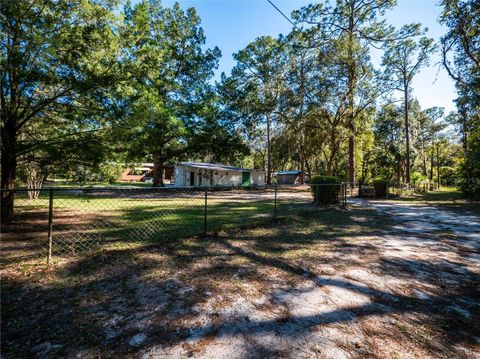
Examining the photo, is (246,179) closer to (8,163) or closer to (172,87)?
(172,87)

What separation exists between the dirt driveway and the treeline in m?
4.25

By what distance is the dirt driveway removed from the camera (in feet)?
6.95

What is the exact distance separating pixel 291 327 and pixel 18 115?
8.35 metres

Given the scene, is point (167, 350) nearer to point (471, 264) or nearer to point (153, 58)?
point (471, 264)

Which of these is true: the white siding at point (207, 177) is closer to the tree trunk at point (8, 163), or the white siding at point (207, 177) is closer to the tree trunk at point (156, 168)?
the tree trunk at point (156, 168)

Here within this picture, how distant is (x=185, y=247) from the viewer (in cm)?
502

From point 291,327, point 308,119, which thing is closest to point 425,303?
point 291,327

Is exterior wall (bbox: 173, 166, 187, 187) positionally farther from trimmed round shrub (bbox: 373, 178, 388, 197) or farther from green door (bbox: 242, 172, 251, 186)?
trimmed round shrub (bbox: 373, 178, 388, 197)

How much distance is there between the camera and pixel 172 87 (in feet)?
76.3

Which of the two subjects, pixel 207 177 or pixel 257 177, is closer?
pixel 207 177

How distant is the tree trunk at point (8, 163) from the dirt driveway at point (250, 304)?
4.44 meters

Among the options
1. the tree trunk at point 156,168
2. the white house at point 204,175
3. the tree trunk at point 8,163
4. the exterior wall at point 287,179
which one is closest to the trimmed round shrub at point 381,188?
the white house at point 204,175

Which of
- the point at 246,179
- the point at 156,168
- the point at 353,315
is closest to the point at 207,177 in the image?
the point at 246,179

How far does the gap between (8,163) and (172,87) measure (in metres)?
18.8
